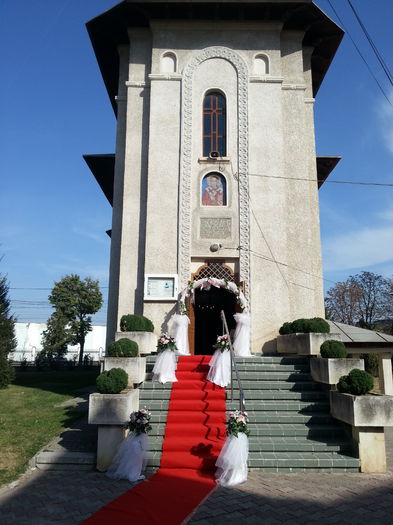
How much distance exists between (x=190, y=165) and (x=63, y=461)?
948 cm

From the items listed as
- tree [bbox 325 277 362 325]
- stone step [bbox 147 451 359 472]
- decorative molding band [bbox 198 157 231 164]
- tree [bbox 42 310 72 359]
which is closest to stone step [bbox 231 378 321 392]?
stone step [bbox 147 451 359 472]

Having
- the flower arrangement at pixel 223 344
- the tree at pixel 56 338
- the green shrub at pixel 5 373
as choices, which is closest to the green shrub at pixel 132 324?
the flower arrangement at pixel 223 344

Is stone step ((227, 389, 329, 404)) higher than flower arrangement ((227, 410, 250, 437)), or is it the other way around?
stone step ((227, 389, 329, 404))

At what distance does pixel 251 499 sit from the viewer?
5.57 m

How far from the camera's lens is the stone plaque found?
43.3 ft

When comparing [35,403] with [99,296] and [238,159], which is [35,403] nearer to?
[238,159]

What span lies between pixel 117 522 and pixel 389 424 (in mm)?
4783

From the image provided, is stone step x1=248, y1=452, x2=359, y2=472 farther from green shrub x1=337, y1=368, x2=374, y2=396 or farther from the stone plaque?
the stone plaque

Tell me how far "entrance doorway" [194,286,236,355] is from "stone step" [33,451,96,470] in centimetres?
862

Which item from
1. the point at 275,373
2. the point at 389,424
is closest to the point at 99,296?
the point at 275,373

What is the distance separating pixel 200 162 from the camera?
535 inches

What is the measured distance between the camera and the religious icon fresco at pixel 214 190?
1351 cm

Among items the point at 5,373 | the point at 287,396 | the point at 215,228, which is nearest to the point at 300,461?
the point at 287,396

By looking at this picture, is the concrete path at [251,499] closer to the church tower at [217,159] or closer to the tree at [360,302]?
the church tower at [217,159]
